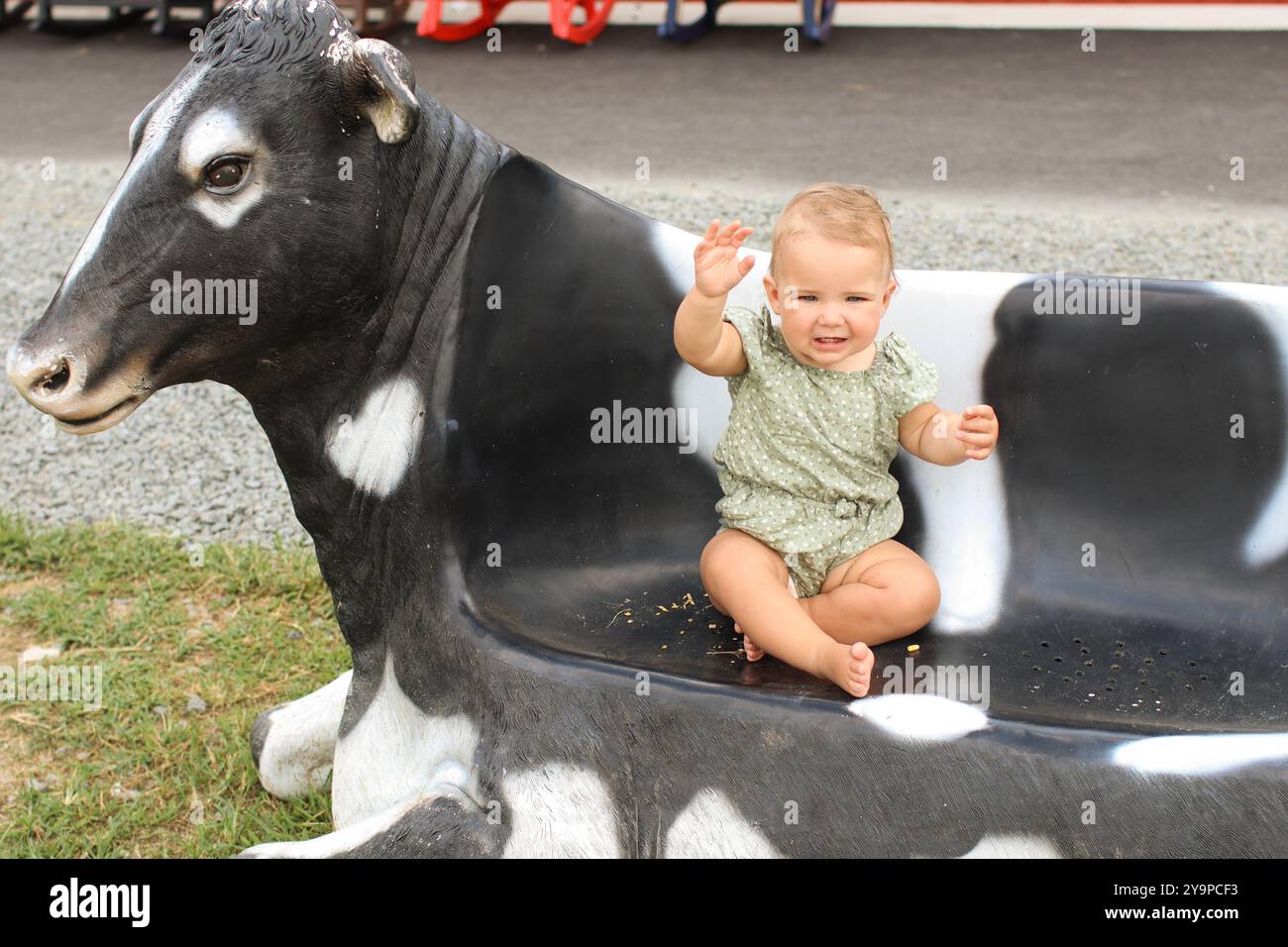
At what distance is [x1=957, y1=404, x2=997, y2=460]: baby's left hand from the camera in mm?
1652

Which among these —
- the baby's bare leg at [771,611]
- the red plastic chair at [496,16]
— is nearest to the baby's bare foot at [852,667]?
the baby's bare leg at [771,611]

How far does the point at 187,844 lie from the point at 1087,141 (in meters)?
4.55

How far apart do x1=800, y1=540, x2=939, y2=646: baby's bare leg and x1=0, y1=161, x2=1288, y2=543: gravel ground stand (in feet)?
5.29

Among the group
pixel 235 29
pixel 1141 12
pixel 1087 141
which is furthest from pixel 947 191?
pixel 235 29

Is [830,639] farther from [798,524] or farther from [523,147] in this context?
[523,147]

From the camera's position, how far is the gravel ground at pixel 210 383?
3.20m

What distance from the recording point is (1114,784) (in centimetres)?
148

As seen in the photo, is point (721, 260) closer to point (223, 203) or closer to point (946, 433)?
point (946, 433)

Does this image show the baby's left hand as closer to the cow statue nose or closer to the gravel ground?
the cow statue nose

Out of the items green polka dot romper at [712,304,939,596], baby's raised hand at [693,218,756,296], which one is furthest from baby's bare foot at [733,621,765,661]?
baby's raised hand at [693,218,756,296]

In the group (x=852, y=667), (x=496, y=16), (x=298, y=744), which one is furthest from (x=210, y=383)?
(x=496, y=16)

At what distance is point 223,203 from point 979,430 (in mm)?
916

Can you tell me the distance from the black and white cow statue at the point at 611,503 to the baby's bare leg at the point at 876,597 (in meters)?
0.05

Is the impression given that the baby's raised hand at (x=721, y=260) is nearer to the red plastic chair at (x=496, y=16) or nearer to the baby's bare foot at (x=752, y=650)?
the baby's bare foot at (x=752, y=650)
